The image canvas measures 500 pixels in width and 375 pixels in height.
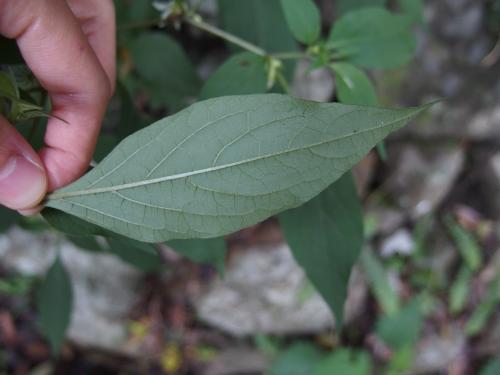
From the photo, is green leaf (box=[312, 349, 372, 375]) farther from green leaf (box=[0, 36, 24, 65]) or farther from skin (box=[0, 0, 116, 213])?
green leaf (box=[0, 36, 24, 65])

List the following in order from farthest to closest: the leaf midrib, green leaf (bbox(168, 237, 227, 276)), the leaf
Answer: the leaf, green leaf (bbox(168, 237, 227, 276)), the leaf midrib

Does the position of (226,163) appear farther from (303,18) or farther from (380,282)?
(380,282)

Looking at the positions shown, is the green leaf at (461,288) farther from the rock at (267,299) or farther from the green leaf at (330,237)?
the green leaf at (330,237)

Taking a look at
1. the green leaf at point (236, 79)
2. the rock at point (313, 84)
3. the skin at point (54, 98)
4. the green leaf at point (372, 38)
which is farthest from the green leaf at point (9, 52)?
the rock at point (313, 84)

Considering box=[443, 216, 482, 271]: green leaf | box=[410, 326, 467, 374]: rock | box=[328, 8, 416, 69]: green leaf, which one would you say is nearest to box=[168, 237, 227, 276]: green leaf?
box=[328, 8, 416, 69]: green leaf

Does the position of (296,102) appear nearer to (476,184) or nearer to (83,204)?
(83,204)

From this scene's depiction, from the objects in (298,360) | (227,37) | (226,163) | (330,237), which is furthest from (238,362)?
(226,163)
